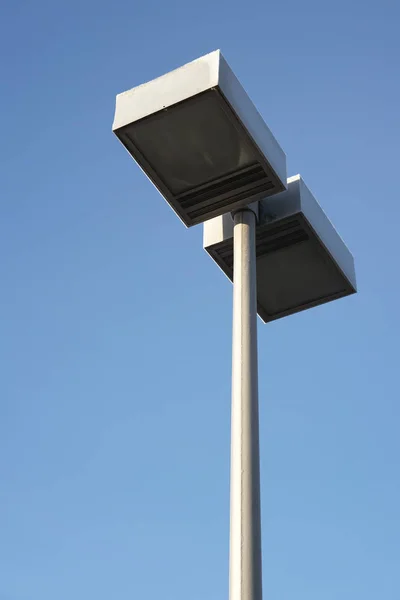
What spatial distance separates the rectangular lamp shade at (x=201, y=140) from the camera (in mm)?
6195

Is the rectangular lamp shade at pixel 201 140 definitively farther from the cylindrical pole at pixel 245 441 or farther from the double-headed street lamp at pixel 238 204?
the cylindrical pole at pixel 245 441

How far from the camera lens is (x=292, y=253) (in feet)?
24.5

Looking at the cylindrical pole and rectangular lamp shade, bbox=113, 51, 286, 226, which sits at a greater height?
rectangular lamp shade, bbox=113, 51, 286, 226

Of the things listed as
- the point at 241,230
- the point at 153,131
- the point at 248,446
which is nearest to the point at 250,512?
the point at 248,446

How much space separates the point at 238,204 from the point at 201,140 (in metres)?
0.54

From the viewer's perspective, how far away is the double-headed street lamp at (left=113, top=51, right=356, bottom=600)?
18.0 feet

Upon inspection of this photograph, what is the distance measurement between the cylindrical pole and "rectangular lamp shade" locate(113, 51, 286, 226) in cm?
41

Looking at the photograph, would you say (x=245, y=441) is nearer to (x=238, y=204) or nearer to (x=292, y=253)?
(x=238, y=204)

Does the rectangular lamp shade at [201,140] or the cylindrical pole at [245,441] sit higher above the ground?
the rectangular lamp shade at [201,140]

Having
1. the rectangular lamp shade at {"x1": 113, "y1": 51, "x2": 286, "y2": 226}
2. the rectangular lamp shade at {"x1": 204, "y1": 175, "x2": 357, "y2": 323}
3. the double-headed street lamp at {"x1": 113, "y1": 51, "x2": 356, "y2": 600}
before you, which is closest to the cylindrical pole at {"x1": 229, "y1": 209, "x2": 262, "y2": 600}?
the double-headed street lamp at {"x1": 113, "y1": 51, "x2": 356, "y2": 600}

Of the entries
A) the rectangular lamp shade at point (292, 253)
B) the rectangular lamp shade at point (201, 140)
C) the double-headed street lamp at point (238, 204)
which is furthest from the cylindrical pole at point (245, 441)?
the rectangular lamp shade at point (292, 253)

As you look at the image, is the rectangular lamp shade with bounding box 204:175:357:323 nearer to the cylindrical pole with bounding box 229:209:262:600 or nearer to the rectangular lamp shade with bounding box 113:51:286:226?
the rectangular lamp shade with bounding box 113:51:286:226

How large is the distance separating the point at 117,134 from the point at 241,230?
1.05 m

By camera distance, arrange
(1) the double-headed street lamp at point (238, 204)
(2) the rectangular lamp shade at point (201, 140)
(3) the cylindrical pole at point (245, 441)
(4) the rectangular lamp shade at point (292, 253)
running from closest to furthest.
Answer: (3) the cylindrical pole at point (245, 441) → (1) the double-headed street lamp at point (238, 204) → (2) the rectangular lamp shade at point (201, 140) → (4) the rectangular lamp shade at point (292, 253)
